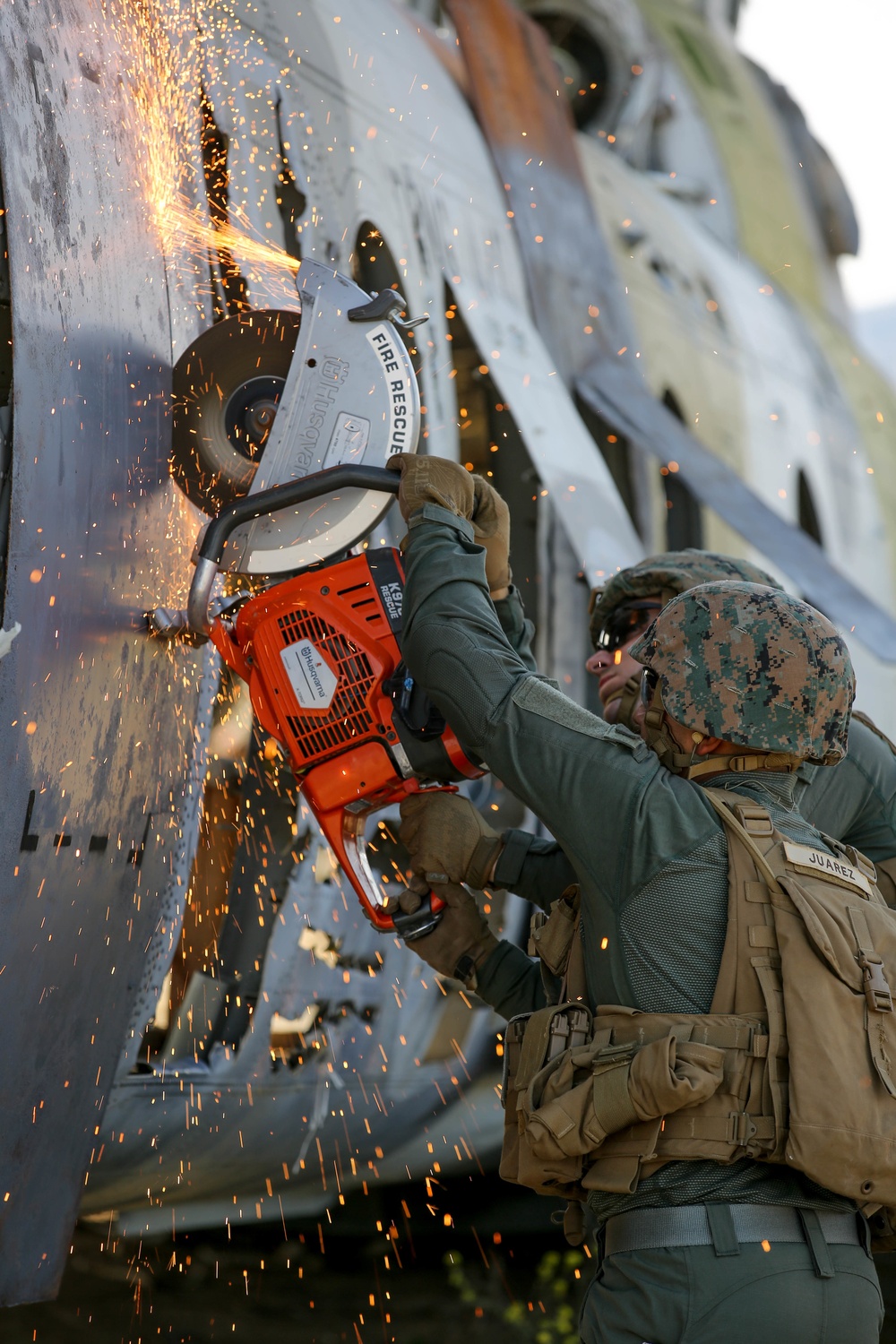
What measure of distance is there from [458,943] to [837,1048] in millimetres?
911

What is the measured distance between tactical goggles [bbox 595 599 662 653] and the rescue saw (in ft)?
2.62

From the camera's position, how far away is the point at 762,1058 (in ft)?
6.38

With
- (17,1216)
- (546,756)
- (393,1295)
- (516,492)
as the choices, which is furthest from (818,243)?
(17,1216)

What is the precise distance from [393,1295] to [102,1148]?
288 cm

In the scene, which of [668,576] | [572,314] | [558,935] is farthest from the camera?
[572,314]

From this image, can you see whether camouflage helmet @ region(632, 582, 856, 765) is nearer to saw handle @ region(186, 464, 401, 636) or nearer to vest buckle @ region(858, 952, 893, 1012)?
vest buckle @ region(858, 952, 893, 1012)

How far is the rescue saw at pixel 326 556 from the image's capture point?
238 centimetres

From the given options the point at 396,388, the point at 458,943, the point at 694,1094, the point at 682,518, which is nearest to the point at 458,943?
the point at 458,943

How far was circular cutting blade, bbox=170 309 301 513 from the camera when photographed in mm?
2453

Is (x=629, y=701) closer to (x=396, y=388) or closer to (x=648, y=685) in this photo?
(x=648, y=685)

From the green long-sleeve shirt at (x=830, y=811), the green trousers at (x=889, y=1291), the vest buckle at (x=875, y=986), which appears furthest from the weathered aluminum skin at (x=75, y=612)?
the green trousers at (x=889, y=1291)

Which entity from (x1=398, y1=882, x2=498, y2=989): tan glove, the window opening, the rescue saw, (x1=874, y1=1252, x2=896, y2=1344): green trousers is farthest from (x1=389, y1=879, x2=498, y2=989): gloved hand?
(x1=874, y1=1252, x2=896, y2=1344): green trousers

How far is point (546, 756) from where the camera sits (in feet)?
6.81

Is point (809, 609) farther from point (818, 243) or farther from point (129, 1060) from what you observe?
point (818, 243)
